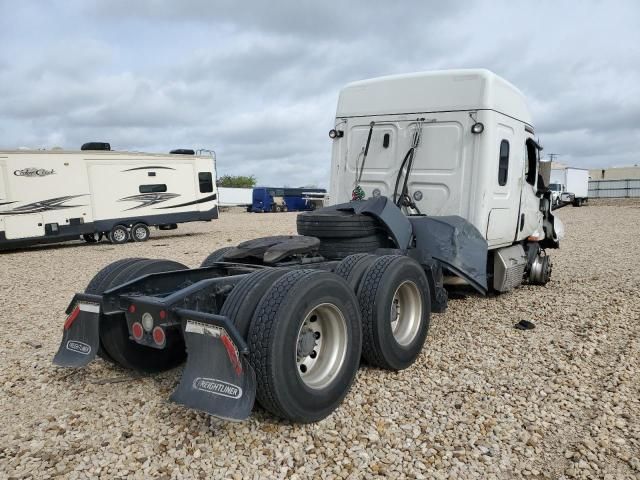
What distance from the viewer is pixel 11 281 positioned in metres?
9.76

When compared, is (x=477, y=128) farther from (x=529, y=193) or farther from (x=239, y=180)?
(x=239, y=180)

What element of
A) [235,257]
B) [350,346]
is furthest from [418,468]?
[235,257]

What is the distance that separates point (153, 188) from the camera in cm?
1744

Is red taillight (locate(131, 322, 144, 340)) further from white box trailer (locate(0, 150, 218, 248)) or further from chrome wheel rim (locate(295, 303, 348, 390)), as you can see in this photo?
white box trailer (locate(0, 150, 218, 248))

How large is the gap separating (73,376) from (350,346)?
7.78 feet

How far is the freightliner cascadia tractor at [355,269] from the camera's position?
3.01m

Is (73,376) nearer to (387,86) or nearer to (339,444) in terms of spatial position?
(339,444)

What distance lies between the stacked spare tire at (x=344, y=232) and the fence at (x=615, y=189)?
163 feet

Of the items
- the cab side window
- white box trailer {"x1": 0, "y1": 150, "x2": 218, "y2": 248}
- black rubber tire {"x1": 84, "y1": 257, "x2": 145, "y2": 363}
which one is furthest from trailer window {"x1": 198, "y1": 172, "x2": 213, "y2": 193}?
black rubber tire {"x1": 84, "y1": 257, "x2": 145, "y2": 363}

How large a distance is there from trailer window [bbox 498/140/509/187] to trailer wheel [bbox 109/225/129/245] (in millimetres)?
13651

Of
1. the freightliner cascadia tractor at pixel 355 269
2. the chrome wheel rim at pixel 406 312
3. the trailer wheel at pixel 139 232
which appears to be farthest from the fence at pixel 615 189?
the chrome wheel rim at pixel 406 312

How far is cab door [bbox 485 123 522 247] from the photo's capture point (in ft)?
20.4

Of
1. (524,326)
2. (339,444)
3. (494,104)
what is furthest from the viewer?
(494,104)

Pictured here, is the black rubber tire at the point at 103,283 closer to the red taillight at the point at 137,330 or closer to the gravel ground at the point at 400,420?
the gravel ground at the point at 400,420
